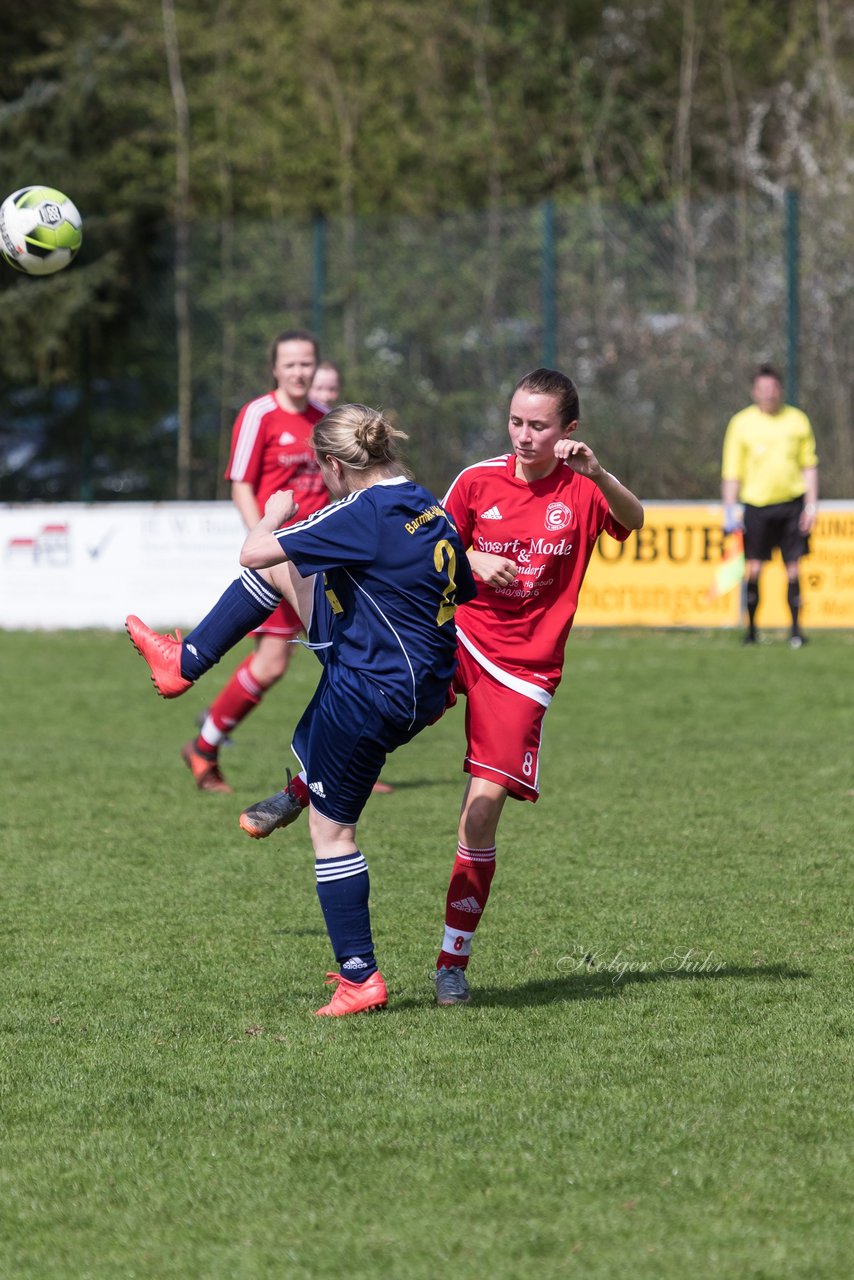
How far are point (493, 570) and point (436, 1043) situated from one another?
4.29 feet

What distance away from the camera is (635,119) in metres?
25.2

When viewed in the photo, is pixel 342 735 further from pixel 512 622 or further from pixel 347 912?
pixel 512 622

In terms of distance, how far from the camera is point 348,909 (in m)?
4.77

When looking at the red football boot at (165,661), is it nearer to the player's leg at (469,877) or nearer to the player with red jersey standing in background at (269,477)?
the player's leg at (469,877)

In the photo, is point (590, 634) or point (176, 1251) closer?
point (176, 1251)

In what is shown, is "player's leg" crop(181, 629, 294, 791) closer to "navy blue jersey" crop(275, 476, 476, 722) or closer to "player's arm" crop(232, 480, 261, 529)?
"player's arm" crop(232, 480, 261, 529)

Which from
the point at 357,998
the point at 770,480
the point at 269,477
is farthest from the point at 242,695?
the point at 770,480

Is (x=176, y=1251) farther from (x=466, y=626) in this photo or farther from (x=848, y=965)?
(x=848, y=965)

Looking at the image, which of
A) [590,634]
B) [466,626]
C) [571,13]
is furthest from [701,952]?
[571,13]

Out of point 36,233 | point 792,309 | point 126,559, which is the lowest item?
point 126,559

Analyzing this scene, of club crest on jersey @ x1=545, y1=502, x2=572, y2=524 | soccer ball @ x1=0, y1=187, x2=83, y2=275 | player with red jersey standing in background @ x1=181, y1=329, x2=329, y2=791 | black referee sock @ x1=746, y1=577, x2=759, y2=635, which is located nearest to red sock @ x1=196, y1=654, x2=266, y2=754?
player with red jersey standing in background @ x1=181, y1=329, x2=329, y2=791

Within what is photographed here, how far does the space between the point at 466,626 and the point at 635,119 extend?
21.7 m

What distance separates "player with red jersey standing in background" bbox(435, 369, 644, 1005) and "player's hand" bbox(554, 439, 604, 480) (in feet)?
0.68

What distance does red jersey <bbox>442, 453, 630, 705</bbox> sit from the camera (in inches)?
197
